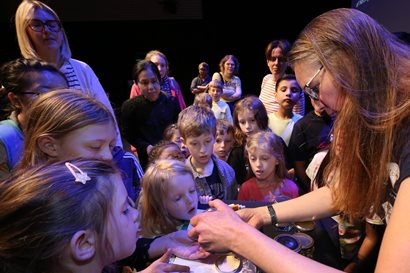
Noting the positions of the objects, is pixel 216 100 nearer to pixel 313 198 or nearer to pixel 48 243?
pixel 313 198

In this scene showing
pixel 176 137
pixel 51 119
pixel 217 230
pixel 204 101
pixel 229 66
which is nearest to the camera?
pixel 217 230

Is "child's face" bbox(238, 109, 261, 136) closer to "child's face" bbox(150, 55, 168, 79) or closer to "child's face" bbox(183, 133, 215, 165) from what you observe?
"child's face" bbox(183, 133, 215, 165)

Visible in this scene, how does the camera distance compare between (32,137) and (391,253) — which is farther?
(32,137)

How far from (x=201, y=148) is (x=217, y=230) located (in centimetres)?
102

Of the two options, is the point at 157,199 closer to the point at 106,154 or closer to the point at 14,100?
the point at 106,154

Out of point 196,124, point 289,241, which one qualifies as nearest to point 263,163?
point 196,124

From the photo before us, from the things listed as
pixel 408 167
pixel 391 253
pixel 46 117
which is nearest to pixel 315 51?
pixel 408 167

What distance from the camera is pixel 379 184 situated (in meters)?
0.89

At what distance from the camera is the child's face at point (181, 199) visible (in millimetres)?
1333

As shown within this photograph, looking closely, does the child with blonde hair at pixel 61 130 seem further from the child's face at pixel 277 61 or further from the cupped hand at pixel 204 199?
the child's face at pixel 277 61

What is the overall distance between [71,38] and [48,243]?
24.9 ft

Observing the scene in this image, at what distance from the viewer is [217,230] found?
91cm

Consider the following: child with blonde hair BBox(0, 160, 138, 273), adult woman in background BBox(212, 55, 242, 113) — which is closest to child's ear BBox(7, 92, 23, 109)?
child with blonde hair BBox(0, 160, 138, 273)

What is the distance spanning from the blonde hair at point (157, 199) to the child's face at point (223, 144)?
96 centimetres
